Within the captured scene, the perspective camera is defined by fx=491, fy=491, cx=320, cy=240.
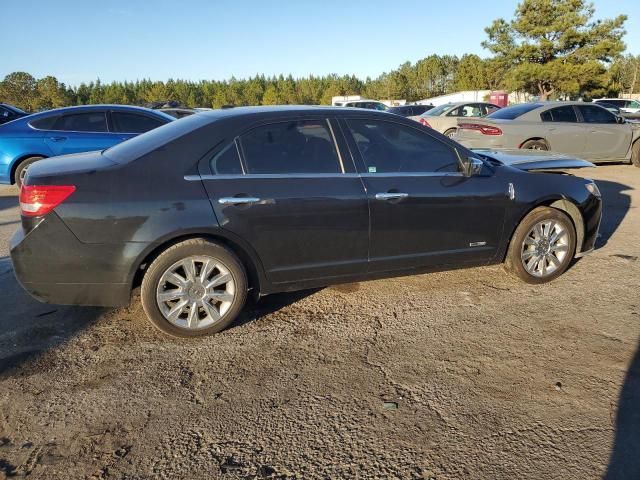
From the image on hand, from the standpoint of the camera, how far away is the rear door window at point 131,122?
790cm

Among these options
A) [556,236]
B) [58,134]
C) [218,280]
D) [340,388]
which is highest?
[58,134]

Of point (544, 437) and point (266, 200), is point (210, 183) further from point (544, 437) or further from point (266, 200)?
point (544, 437)

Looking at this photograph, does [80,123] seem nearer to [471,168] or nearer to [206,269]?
[206,269]

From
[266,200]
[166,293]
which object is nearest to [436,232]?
[266,200]

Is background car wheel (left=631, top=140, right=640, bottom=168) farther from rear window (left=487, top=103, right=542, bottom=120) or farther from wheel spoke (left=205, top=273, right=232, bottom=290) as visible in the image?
wheel spoke (left=205, top=273, right=232, bottom=290)

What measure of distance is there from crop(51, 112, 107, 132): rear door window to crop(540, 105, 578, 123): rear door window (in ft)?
27.7

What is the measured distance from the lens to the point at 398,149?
389 cm

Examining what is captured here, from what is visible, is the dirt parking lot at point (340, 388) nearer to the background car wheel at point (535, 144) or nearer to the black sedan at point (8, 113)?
the background car wheel at point (535, 144)

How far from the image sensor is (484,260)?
4.20 m

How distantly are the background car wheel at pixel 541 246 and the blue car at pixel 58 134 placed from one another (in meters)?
6.18

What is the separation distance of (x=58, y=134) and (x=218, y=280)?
19.6 feet

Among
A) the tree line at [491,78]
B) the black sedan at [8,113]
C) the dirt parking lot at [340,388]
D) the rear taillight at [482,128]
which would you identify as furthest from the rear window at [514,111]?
the tree line at [491,78]

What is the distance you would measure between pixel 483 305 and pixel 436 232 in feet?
2.27

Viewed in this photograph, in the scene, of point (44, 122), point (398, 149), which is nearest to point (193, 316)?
point (398, 149)
